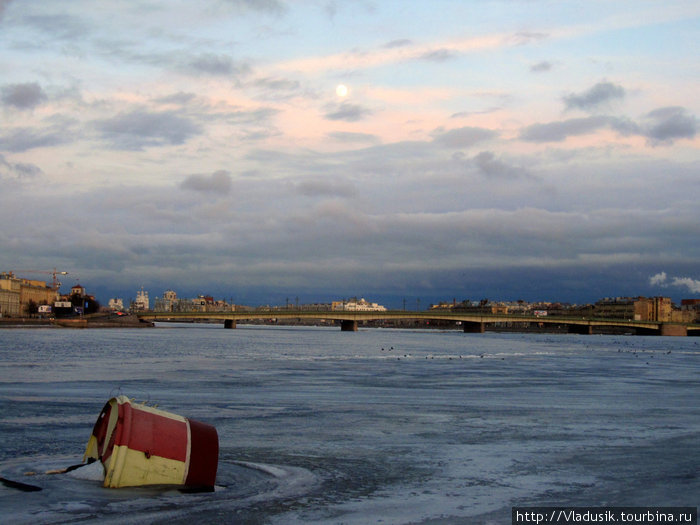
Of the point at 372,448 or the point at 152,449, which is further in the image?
the point at 372,448

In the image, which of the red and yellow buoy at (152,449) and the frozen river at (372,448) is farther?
the red and yellow buoy at (152,449)

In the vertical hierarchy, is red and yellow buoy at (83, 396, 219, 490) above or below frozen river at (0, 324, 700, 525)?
above

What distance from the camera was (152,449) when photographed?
49.7 feet

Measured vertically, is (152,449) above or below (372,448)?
above

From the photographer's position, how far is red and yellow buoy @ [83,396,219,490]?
1496 centimetres

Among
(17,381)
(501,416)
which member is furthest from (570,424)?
(17,381)

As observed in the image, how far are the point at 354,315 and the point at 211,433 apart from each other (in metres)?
175

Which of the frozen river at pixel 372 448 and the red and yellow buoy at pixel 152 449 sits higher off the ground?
the red and yellow buoy at pixel 152 449

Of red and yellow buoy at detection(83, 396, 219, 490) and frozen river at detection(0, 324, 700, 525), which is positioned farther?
red and yellow buoy at detection(83, 396, 219, 490)

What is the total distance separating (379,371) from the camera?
52.6 m

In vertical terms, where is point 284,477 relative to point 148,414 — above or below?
below

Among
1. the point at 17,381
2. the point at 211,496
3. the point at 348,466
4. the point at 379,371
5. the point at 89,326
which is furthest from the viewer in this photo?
Result: the point at 89,326

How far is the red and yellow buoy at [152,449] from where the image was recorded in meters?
15.0

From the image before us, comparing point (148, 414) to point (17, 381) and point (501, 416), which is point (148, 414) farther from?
point (17, 381)
